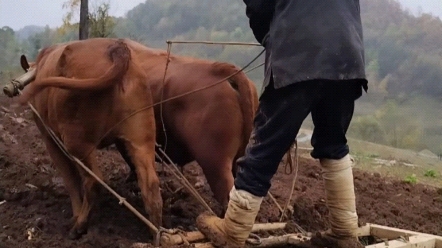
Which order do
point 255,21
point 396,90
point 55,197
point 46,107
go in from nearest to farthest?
point 255,21
point 46,107
point 55,197
point 396,90

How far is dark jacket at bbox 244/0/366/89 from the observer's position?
11.3ft

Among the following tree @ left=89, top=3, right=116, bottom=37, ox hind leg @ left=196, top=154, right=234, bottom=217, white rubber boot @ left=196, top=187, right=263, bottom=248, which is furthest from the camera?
tree @ left=89, top=3, right=116, bottom=37

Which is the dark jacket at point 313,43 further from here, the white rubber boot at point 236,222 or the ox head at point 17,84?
the ox head at point 17,84

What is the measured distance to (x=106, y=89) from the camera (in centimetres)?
469

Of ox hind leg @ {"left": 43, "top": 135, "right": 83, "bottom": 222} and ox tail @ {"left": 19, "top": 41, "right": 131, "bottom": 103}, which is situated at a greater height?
ox tail @ {"left": 19, "top": 41, "right": 131, "bottom": 103}

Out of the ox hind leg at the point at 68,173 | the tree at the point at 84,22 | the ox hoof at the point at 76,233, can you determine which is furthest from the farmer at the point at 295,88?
the tree at the point at 84,22

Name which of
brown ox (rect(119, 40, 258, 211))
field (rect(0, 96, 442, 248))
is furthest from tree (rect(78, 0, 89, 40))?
brown ox (rect(119, 40, 258, 211))

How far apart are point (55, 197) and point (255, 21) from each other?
2853 millimetres

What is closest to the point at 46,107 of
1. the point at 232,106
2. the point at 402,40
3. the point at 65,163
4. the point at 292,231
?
the point at 65,163

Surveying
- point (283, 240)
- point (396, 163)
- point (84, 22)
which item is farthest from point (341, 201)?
point (84, 22)

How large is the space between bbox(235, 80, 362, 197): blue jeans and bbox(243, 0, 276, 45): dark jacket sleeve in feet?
1.40

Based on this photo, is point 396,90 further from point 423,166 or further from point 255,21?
point 255,21

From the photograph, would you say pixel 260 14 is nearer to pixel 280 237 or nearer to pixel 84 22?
pixel 280 237

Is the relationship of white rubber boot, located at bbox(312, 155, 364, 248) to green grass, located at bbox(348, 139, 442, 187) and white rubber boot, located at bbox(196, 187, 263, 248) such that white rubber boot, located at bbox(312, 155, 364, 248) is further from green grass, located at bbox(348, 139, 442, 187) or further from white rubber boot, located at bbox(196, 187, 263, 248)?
green grass, located at bbox(348, 139, 442, 187)
